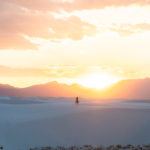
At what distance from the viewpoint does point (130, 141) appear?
40781 millimetres

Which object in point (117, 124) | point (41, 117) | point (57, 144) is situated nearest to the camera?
point (57, 144)

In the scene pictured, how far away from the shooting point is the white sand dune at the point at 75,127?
4144cm

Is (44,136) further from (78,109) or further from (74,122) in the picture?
(78,109)

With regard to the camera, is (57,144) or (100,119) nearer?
(57,144)

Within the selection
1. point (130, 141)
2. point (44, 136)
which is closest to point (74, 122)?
point (44, 136)

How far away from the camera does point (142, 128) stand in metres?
43.0

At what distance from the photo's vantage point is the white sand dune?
1631 inches

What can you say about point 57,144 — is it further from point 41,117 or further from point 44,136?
point 41,117

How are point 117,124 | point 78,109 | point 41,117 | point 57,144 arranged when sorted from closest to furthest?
point 57,144
point 117,124
point 41,117
point 78,109

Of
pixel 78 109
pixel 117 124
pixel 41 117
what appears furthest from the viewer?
pixel 78 109

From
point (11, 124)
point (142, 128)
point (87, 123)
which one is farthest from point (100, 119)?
point (11, 124)

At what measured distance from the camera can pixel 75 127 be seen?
44438mm

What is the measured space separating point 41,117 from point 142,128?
10.0 meters

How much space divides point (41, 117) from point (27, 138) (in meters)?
5.36
